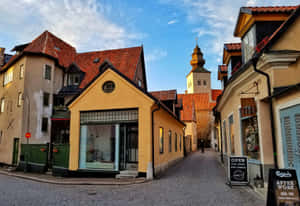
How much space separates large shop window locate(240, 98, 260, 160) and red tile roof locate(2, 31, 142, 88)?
12988mm

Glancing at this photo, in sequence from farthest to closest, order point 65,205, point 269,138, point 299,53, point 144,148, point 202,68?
point 202,68 → point 144,148 → point 269,138 → point 65,205 → point 299,53

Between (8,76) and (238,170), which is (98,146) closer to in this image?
(238,170)

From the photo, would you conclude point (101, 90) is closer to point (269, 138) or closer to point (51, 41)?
point (269, 138)

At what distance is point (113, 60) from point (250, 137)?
676 inches

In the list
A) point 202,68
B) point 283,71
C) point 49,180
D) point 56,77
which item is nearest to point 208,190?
point 283,71

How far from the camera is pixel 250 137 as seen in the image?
380 inches

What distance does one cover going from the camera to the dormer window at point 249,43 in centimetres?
932

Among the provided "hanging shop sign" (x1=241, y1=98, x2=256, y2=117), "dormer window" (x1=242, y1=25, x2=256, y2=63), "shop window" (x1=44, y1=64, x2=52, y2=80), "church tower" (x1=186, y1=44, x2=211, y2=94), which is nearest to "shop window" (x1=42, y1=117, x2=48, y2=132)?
"shop window" (x1=44, y1=64, x2=52, y2=80)

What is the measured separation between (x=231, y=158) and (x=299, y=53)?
4.61 metres

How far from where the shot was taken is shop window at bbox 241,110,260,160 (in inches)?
355

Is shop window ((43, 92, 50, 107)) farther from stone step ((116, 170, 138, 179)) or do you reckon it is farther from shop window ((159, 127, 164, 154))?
stone step ((116, 170, 138, 179))

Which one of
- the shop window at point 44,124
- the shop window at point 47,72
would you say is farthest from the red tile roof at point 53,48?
the shop window at point 44,124

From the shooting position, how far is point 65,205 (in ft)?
24.8

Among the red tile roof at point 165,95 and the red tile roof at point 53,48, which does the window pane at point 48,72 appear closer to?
the red tile roof at point 53,48
